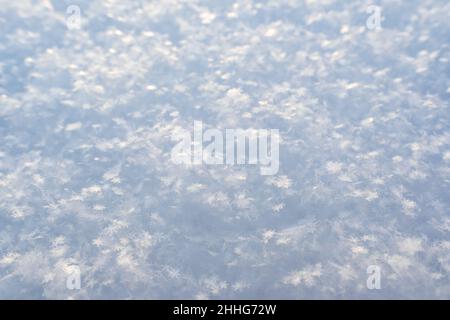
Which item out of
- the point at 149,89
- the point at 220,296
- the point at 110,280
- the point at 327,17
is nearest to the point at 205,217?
the point at 220,296

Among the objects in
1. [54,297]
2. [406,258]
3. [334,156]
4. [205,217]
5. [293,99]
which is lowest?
[54,297]

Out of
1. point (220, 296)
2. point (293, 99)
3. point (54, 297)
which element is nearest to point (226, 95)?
point (293, 99)

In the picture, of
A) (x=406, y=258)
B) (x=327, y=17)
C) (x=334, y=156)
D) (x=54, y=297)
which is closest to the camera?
(x=54, y=297)

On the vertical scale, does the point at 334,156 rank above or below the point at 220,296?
above

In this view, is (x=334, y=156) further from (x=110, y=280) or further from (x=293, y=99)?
(x=110, y=280)

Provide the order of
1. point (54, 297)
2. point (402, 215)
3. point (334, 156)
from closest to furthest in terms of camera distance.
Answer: point (54, 297) < point (402, 215) < point (334, 156)

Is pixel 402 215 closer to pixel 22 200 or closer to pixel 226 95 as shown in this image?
pixel 226 95

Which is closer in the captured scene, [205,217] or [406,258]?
[406,258]
